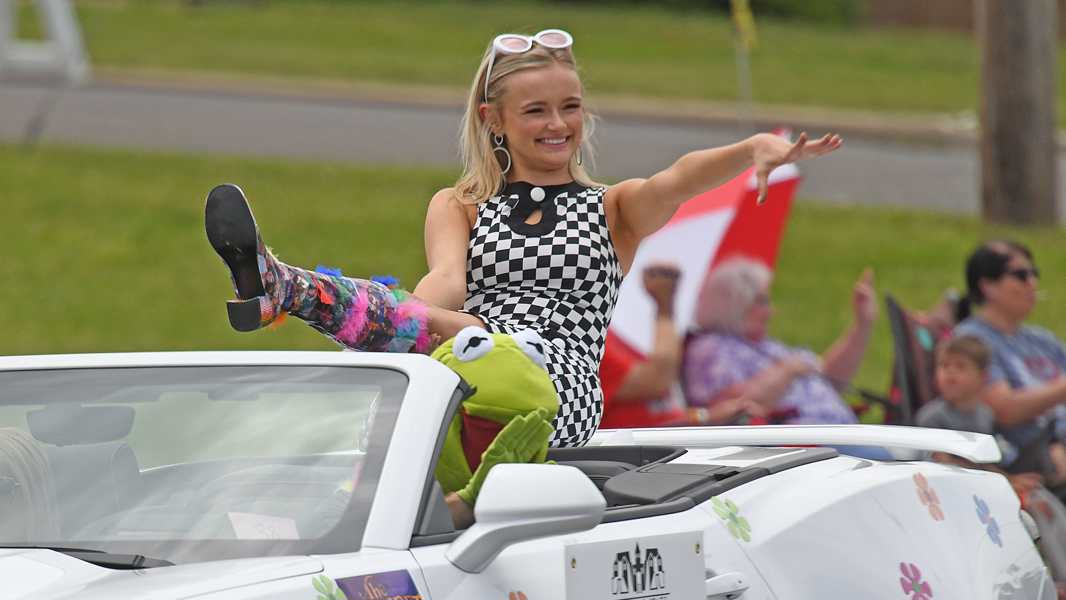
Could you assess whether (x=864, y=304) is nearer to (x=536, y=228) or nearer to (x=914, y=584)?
(x=536, y=228)

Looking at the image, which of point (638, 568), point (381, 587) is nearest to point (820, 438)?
point (638, 568)

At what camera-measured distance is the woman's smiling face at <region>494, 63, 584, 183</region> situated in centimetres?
490

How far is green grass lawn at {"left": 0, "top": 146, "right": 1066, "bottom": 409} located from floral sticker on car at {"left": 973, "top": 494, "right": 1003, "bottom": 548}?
6.38 m

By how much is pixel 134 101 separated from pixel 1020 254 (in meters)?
12.9

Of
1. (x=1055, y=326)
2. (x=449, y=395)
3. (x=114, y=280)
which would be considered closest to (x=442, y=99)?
(x=114, y=280)

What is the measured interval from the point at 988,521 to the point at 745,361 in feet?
10.2

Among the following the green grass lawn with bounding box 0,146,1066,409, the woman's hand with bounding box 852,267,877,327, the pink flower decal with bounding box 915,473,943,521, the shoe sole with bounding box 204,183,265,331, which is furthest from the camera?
the green grass lawn with bounding box 0,146,1066,409

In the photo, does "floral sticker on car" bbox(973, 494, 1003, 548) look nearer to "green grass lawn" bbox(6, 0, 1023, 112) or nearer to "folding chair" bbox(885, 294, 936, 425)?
"folding chair" bbox(885, 294, 936, 425)

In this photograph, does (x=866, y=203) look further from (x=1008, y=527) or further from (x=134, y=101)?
(x=1008, y=527)

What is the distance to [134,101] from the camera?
63.0 feet

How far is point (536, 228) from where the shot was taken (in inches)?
189

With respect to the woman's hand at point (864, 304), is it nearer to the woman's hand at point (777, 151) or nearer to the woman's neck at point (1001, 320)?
the woman's neck at point (1001, 320)

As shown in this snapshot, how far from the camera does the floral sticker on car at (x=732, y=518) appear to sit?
4.06 m

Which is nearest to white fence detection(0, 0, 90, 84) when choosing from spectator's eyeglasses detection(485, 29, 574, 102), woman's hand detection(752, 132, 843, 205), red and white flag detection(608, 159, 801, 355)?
red and white flag detection(608, 159, 801, 355)
